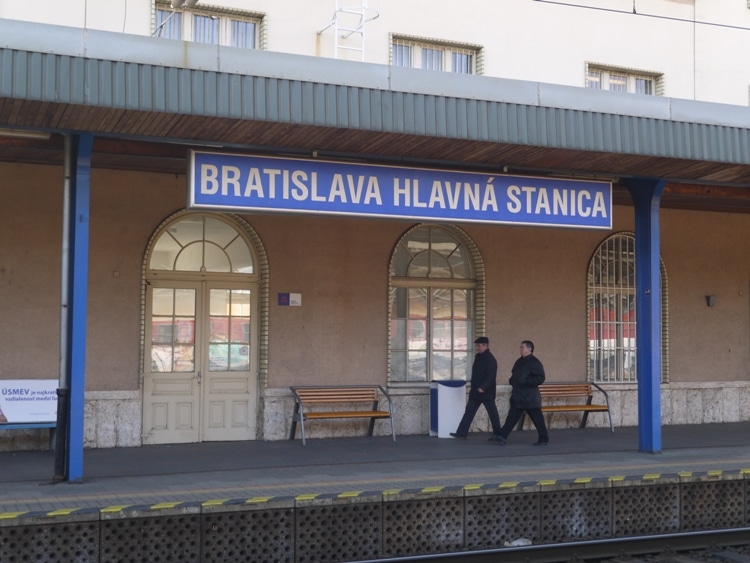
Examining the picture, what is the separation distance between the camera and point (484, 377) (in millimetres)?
13398

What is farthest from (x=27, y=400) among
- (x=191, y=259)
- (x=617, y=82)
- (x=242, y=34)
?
(x=617, y=82)

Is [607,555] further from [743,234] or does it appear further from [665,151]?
[743,234]

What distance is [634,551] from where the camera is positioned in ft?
29.0

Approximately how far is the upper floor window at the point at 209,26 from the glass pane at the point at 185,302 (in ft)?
11.9

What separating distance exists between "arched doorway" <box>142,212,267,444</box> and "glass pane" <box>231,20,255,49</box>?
2949 mm

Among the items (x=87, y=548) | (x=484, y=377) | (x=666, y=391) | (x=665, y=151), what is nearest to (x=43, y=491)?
(x=87, y=548)

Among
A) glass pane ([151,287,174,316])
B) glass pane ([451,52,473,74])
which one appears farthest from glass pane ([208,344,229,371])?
glass pane ([451,52,473,74])

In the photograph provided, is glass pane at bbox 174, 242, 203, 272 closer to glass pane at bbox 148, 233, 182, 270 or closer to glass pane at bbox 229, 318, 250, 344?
glass pane at bbox 148, 233, 182, 270

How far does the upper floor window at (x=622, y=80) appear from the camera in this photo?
667 inches

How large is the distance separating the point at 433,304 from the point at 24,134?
6757 mm

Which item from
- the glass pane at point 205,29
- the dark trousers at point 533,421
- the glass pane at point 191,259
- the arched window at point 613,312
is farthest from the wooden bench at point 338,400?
the glass pane at point 205,29

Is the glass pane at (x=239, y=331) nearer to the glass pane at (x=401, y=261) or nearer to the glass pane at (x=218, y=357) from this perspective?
the glass pane at (x=218, y=357)

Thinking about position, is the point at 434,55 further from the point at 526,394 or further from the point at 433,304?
the point at 526,394

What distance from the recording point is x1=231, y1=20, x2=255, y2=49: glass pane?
1441cm
